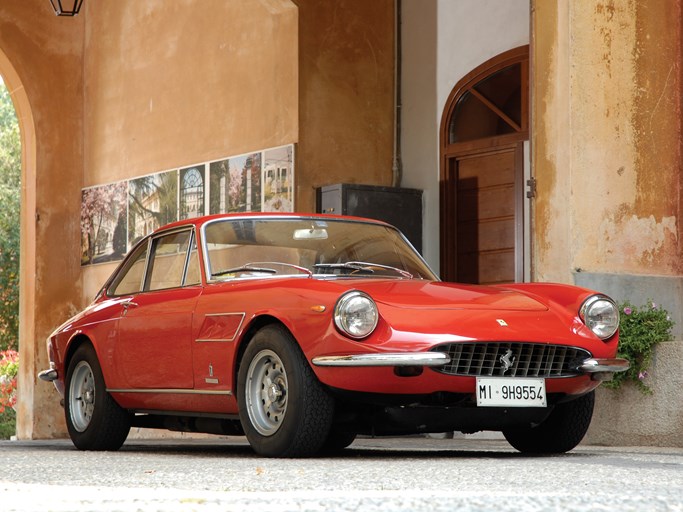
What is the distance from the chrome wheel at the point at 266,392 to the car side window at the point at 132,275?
1773 millimetres

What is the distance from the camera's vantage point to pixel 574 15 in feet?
31.9

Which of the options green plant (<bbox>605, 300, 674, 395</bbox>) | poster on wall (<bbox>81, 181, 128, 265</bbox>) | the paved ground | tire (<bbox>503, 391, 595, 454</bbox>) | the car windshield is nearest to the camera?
the paved ground

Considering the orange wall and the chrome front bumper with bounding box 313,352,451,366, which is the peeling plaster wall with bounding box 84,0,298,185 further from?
the chrome front bumper with bounding box 313,352,451,366

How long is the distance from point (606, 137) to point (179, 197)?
750 centimetres

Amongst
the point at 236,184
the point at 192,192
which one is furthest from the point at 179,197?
the point at 236,184

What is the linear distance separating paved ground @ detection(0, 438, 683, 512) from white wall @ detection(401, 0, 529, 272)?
262 inches

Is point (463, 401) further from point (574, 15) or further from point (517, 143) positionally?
point (517, 143)

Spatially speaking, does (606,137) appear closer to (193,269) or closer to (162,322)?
(193,269)

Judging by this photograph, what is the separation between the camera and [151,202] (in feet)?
55.1

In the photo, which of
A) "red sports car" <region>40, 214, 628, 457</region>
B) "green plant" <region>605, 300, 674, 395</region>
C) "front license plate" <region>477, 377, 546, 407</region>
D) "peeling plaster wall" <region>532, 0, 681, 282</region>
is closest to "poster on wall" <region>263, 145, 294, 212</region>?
"peeling plaster wall" <region>532, 0, 681, 282</region>

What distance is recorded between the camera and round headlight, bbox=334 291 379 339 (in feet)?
19.4

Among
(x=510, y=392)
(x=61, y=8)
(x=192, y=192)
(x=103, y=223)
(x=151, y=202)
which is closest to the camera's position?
(x=510, y=392)

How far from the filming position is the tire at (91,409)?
25.6 feet

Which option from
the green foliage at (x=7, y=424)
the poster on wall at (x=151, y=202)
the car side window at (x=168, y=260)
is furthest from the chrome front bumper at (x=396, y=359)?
the green foliage at (x=7, y=424)
